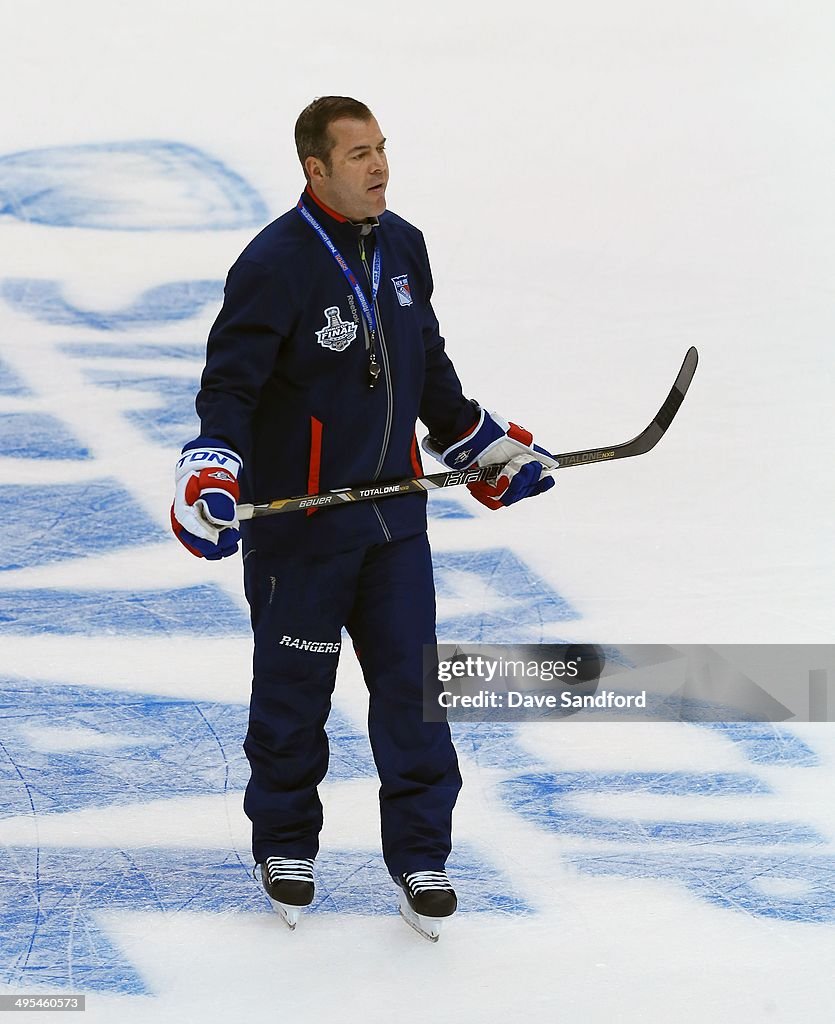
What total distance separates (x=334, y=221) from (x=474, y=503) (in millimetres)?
1751

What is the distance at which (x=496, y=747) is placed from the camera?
3.46 meters

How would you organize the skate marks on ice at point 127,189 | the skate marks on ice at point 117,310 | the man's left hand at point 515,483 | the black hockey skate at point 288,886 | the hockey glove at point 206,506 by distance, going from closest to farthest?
the hockey glove at point 206,506, the black hockey skate at point 288,886, the man's left hand at point 515,483, the skate marks on ice at point 117,310, the skate marks on ice at point 127,189

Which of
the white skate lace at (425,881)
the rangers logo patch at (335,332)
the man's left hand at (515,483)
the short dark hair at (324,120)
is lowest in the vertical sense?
the white skate lace at (425,881)

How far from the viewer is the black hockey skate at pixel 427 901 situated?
9.01 feet

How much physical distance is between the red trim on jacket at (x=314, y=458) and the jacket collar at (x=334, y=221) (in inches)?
12.6

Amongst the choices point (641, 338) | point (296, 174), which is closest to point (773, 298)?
point (641, 338)

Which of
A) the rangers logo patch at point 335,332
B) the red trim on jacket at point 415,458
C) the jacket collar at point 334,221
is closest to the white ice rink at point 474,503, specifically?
the red trim on jacket at point 415,458

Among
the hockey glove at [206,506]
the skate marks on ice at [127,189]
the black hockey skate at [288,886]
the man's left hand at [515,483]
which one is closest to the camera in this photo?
the hockey glove at [206,506]

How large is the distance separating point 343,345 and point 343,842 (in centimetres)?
99

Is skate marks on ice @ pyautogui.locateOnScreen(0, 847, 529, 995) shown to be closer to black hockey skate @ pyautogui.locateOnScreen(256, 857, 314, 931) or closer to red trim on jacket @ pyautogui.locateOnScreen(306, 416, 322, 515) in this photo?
black hockey skate @ pyautogui.locateOnScreen(256, 857, 314, 931)

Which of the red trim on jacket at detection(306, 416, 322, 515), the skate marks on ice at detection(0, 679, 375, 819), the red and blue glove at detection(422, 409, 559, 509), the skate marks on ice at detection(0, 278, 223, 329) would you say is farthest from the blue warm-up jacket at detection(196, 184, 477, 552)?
the skate marks on ice at detection(0, 278, 223, 329)

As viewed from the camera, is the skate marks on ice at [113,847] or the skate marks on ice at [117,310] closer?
the skate marks on ice at [113,847]

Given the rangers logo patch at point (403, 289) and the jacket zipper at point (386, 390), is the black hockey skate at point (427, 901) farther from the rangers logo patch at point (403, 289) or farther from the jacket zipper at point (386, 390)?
the rangers logo patch at point (403, 289)

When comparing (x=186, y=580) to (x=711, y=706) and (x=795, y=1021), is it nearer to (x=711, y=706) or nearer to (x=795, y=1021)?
(x=711, y=706)
